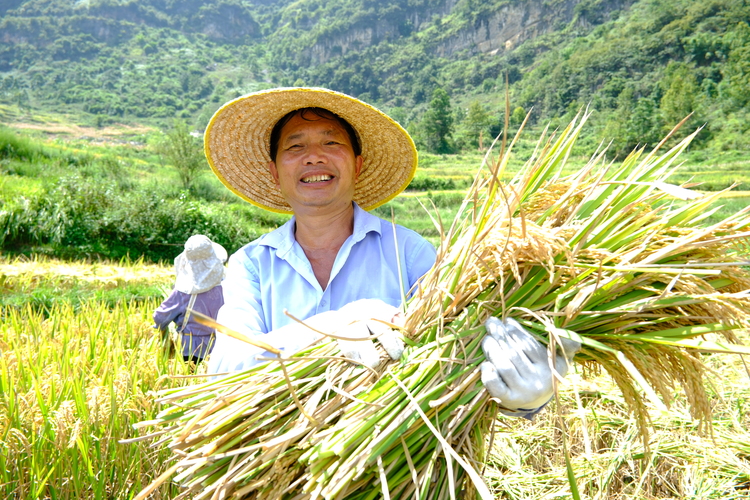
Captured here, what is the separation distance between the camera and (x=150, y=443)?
5.69 feet

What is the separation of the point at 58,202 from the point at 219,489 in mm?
10855

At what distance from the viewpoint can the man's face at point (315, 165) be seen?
5.00 ft

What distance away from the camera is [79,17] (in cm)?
9406

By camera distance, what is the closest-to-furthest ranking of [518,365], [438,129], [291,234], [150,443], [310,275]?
1. [518,365]
2. [310,275]
3. [291,234]
4. [150,443]
5. [438,129]

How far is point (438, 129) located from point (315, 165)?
2033 inches

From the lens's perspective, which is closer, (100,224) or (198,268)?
(198,268)

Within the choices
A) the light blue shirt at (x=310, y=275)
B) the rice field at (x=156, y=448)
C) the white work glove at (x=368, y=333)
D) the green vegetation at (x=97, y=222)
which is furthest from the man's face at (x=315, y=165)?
the green vegetation at (x=97, y=222)

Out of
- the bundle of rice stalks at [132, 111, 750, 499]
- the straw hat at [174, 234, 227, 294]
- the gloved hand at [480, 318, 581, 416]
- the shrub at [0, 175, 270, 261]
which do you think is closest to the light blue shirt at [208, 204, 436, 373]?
the bundle of rice stalks at [132, 111, 750, 499]

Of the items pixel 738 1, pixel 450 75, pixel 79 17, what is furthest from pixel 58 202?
pixel 79 17

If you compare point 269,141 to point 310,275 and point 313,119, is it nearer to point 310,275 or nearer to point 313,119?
point 313,119

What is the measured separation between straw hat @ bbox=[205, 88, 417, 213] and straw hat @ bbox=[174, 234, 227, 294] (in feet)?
4.07

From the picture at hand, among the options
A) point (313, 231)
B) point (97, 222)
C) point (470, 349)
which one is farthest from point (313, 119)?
point (97, 222)

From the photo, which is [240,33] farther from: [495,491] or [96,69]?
[495,491]

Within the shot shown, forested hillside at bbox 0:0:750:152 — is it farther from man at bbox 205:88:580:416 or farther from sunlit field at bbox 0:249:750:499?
man at bbox 205:88:580:416
